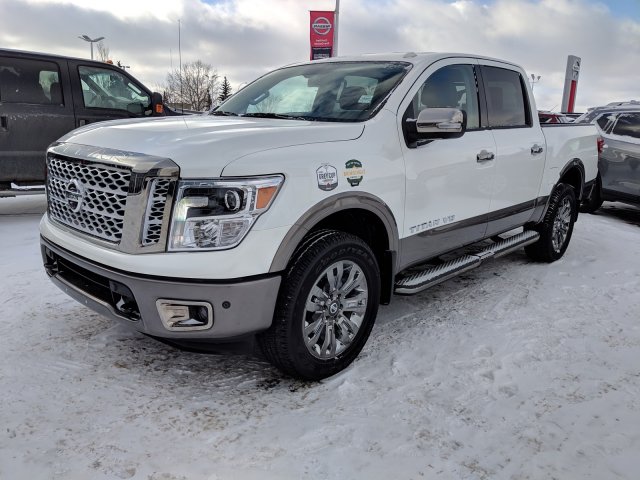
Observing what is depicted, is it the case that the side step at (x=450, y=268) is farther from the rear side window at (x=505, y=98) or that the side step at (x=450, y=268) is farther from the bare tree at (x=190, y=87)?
the bare tree at (x=190, y=87)

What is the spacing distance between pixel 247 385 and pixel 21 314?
1927mm

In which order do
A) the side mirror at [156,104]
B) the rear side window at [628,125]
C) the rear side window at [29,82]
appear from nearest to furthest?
the rear side window at [29,82] → the side mirror at [156,104] → the rear side window at [628,125]

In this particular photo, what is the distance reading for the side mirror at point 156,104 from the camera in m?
7.33

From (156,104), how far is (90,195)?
5229 millimetres

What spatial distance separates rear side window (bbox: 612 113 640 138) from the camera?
8.16 m

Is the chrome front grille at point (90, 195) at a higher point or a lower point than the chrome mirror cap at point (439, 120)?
lower

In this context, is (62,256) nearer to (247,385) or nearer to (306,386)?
(247,385)

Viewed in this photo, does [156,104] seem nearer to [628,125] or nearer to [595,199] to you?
[595,199]

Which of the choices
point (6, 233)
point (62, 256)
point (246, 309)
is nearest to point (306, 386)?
point (246, 309)

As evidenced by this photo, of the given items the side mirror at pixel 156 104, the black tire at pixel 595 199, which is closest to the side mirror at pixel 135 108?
the side mirror at pixel 156 104

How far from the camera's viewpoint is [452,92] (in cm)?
388

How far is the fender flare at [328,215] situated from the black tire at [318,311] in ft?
0.33

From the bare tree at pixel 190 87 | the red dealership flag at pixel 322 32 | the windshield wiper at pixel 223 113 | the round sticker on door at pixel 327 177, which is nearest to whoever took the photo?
the round sticker on door at pixel 327 177

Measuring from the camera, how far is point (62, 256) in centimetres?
291
